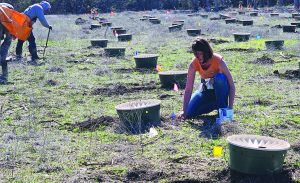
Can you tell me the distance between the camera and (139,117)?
6.67m

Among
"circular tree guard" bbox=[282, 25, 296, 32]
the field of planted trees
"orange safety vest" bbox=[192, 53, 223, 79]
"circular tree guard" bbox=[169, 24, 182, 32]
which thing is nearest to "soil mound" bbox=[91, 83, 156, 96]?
the field of planted trees

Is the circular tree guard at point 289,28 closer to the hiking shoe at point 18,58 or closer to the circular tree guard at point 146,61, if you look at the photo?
the circular tree guard at point 146,61

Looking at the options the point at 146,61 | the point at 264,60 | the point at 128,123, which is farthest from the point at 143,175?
the point at 264,60

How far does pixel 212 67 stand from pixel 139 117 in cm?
116

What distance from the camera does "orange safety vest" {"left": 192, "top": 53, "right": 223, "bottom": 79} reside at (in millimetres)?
6715

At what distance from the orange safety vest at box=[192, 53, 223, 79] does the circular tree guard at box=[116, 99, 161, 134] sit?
726mm

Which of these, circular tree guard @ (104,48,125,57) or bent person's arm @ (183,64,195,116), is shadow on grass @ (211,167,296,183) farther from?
circular tree guard @ (104,48,125,57)

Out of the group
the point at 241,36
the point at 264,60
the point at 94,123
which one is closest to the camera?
the point at 94,123

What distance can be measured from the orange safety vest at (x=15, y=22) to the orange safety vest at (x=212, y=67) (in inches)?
216

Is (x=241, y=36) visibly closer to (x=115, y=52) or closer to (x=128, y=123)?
(x=115, y=52)

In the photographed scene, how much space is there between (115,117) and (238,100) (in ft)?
7.06

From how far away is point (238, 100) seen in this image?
8.37 metres

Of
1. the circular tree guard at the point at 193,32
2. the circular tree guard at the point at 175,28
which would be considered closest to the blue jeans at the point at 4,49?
the circular tree guard at the point at 193,32

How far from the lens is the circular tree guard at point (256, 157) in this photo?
4.74 meters
